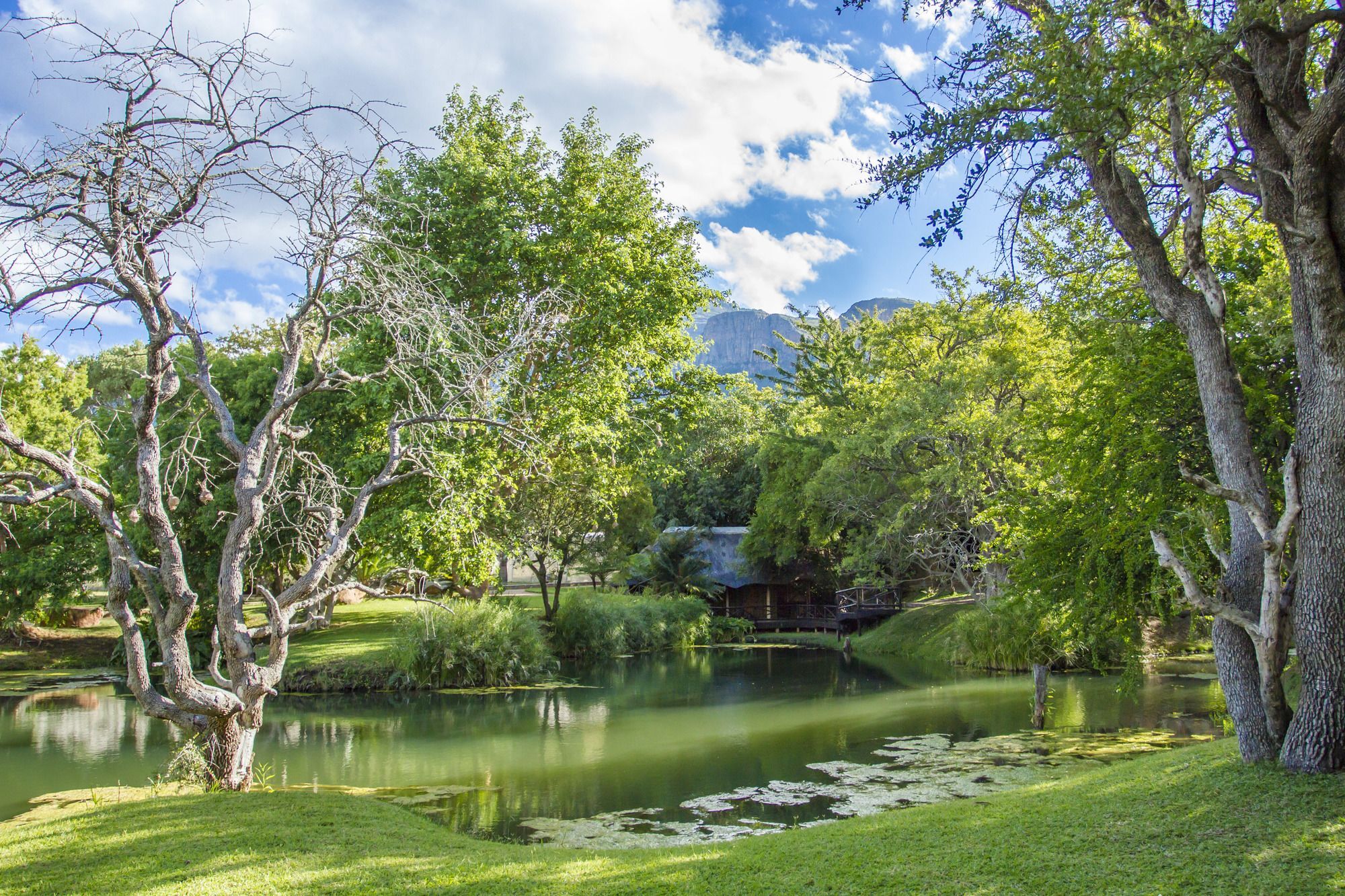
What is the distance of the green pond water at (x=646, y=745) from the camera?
991cm

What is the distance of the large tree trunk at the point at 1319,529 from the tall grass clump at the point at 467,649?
16.6m

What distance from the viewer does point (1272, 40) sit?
23.6 feet

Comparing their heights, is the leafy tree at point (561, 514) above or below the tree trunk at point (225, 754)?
above

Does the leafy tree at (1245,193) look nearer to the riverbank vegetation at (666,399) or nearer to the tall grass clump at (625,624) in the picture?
the riverbank vegetation at (666,399)

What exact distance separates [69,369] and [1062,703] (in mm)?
31643

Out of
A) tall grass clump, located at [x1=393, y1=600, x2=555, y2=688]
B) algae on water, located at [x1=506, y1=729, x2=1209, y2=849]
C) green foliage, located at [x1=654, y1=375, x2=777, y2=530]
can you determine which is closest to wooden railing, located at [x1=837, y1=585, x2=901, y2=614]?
green foliage, located at [x1=654, y1=375, x2=777, y2=530]

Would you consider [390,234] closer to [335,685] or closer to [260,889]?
[335,685]

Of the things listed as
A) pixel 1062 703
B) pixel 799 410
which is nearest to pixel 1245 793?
pixel 1062 703

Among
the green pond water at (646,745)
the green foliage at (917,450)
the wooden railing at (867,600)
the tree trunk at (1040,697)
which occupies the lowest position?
the green pond water at (646,745)

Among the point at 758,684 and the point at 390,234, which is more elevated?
the point at 390,234

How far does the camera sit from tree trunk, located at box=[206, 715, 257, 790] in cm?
833

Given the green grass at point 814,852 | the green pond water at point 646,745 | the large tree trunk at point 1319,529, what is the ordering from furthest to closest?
1. the green pond water at point 646,745
2. the large tree trunk at point 1319,529
3. the green grass at point 814,852

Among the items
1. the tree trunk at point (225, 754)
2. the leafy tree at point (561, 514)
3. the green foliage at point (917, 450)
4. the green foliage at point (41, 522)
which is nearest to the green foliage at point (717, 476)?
the green foliage at point (917, 450)

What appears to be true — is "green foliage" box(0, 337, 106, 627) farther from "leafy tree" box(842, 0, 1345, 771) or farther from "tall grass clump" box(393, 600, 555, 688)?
"leafy tree" box(842, 0, 1345, 771)
